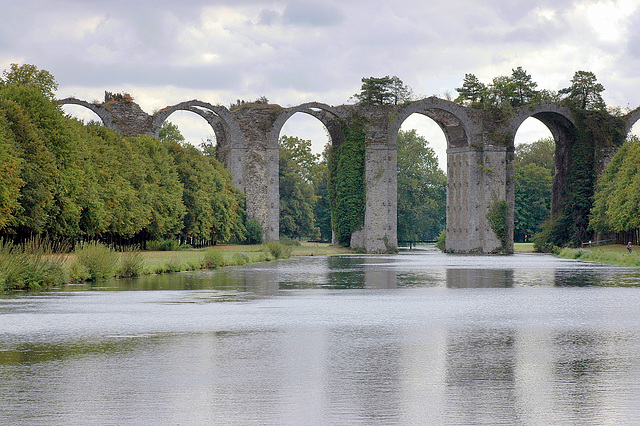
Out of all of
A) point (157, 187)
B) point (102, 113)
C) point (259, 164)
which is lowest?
point (157, 187)

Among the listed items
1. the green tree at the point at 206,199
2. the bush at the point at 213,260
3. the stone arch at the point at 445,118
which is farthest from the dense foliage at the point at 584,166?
the bush at the point at 213,260

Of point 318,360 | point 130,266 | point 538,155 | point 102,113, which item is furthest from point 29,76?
point 538,155

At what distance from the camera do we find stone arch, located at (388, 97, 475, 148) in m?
60.5

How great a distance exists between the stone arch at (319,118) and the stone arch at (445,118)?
3.77 metres

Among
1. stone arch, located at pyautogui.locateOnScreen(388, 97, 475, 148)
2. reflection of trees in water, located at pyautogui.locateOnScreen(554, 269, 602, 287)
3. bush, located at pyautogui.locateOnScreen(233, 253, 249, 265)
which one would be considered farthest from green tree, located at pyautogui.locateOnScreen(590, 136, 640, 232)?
bush, located at pyautogui.locateOnScreen(233, 253, 249, 265)

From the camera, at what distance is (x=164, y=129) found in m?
84.1

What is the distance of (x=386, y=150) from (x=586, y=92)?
1564 centimetres

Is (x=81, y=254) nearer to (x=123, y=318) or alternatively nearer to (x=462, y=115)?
(x=123, y=318)

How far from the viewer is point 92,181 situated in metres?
40.2

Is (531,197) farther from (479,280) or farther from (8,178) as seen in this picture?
(8,178)

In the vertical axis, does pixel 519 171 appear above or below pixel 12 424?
above

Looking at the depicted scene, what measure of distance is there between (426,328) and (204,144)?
256 ft

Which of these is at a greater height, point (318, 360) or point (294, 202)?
point (294, 202)

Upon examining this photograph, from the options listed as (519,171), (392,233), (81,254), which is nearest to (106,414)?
(81,254)
